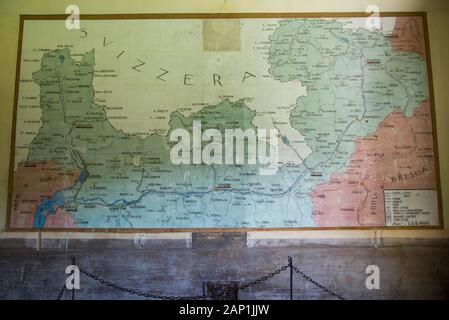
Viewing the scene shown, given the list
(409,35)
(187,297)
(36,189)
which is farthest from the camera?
(409,35)

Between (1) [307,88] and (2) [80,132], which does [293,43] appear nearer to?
(1) [307,88]

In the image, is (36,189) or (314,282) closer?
(314,282)

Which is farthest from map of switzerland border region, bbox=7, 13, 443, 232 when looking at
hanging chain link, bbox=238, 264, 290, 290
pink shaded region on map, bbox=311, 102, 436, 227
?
hanging chain link, bbox=238, 264, 290, 290

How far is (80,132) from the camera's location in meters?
3.77

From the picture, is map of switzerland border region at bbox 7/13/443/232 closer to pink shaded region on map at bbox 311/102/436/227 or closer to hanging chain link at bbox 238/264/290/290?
pink shaded region on map at bbox 311/102/436/227

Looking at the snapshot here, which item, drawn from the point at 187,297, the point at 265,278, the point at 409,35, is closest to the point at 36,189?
the point at 187,297

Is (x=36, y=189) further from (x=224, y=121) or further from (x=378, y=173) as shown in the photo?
(x=378, y=173)

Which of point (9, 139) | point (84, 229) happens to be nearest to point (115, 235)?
point (84, 229)

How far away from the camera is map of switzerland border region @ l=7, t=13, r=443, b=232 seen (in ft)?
12.1

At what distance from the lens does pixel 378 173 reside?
3.73m

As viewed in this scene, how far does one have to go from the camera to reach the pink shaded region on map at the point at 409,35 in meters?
3.86

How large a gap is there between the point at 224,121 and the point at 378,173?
4.50ft

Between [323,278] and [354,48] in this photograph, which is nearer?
[323,278]

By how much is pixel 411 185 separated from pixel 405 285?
0.82 meters
